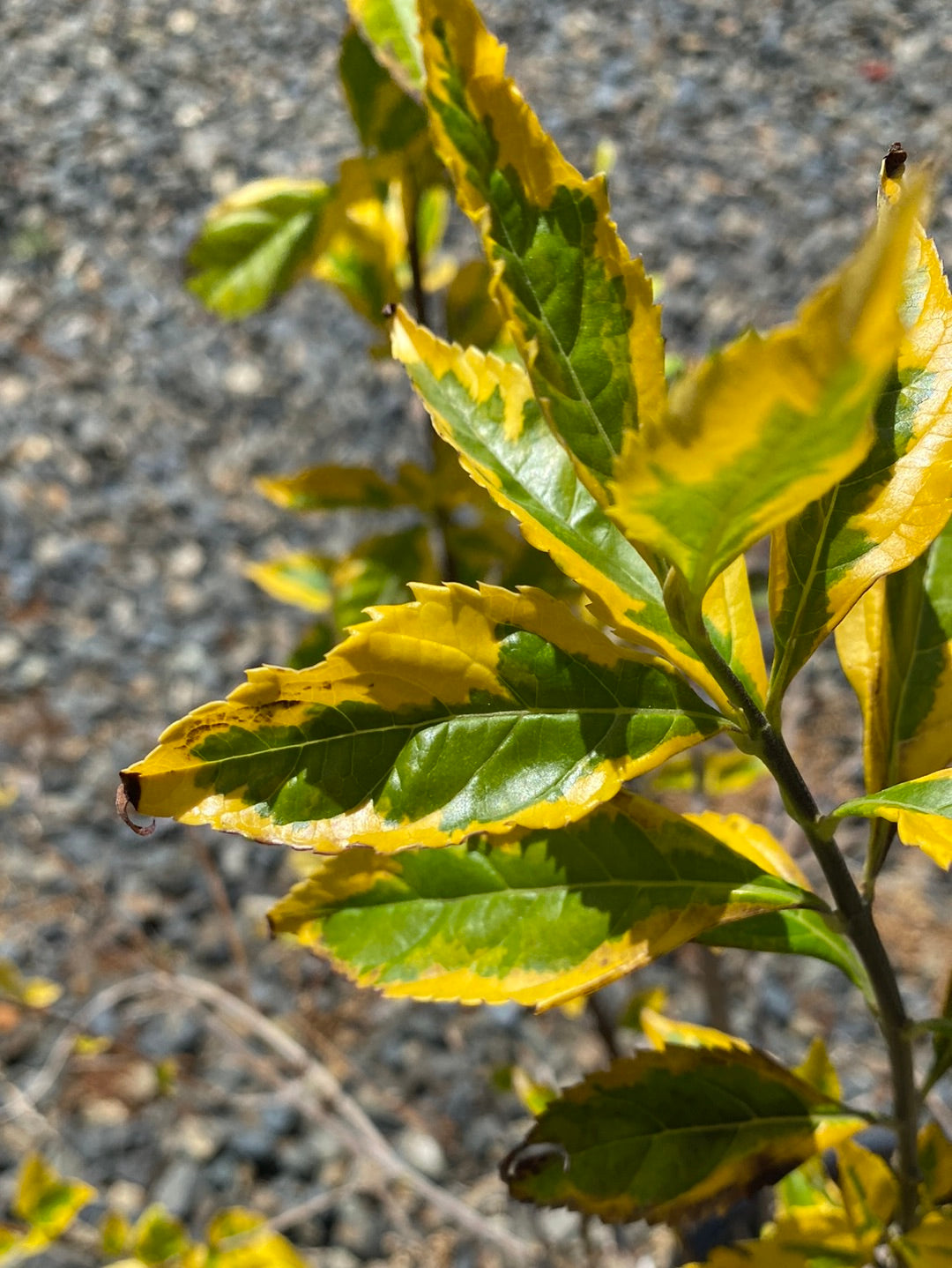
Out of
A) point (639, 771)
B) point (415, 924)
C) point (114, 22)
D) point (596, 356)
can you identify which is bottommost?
point (415, 924)

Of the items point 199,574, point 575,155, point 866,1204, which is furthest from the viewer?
point 575,155

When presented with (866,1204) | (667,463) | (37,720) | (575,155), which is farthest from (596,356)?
(575,155)

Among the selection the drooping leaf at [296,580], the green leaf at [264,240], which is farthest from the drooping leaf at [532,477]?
the drooping leaf at [296,580]

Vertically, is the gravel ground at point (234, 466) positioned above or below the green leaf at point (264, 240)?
below

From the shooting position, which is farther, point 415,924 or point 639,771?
point 415,924

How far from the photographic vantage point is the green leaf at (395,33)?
85cm

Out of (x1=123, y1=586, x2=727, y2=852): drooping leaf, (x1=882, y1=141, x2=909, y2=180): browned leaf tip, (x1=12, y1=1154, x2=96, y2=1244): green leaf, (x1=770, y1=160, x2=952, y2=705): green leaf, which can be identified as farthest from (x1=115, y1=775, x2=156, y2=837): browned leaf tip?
(x1=12, y1=1154, x2=96, y2=1244): green leaf

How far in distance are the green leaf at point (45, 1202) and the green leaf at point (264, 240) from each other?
40.1 inches

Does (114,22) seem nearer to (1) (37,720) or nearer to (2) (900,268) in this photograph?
(1) (37,720)

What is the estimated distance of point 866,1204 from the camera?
767 millimetres

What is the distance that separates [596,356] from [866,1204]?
638mm

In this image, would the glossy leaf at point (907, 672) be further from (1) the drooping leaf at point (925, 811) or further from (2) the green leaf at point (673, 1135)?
(2) the green leaf at point (673, 1135)

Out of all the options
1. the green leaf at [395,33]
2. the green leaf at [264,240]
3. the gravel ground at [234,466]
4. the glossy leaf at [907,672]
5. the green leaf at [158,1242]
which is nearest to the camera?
the glossy leaf at [907,672]

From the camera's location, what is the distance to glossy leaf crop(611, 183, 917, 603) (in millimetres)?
267
